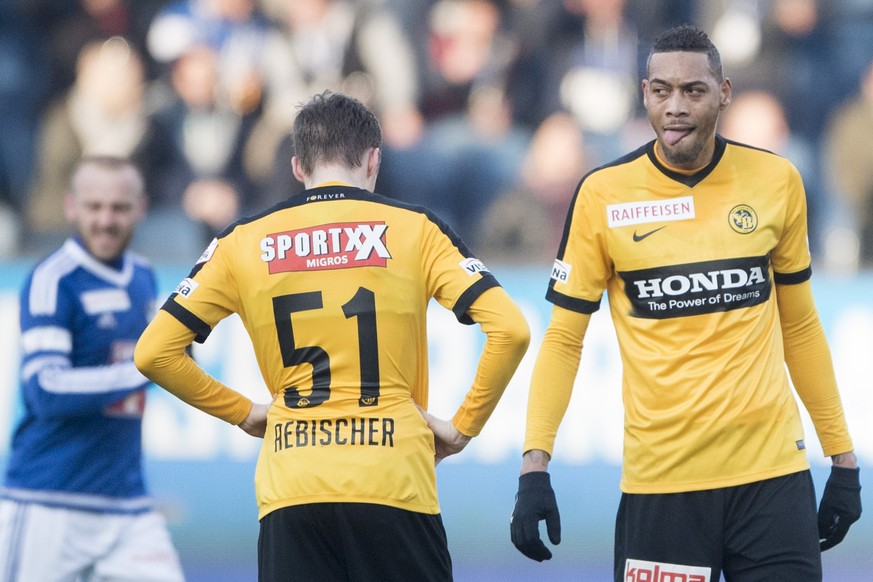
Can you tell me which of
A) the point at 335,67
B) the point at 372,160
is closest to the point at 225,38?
the point at 335,67

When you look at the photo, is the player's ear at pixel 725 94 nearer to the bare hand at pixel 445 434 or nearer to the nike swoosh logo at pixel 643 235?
the nike swoosh logo at pixel 643 235

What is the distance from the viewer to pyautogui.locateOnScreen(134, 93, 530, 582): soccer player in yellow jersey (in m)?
3.86

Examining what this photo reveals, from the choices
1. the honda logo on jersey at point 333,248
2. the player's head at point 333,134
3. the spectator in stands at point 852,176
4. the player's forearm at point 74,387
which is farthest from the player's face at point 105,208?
the spectator in stands at point 852,176

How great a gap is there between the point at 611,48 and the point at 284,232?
5368mm

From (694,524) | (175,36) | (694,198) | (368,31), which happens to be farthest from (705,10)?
(694,524)

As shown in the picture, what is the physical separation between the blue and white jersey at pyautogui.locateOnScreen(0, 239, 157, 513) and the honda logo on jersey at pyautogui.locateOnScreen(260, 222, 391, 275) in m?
1.82

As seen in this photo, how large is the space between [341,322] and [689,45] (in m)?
1.39

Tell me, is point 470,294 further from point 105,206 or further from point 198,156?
point 198,156

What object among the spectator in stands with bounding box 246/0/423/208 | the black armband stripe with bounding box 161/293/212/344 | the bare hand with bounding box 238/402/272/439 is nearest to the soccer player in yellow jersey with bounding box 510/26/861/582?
the bare hand with bounding box 238/402/272/439

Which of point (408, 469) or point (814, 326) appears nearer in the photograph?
point (408, 469)

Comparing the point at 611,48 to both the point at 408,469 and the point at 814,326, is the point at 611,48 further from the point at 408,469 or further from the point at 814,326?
the point at 408,469

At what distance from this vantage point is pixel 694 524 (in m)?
4.08

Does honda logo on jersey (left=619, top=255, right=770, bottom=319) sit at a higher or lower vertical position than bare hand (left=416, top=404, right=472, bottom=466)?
higher

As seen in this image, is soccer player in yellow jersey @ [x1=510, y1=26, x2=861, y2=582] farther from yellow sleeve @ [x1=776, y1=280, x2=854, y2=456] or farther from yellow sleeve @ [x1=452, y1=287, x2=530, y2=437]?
yellow sleeve @ [x1=452, y1=287, x2=530, y2=437]
